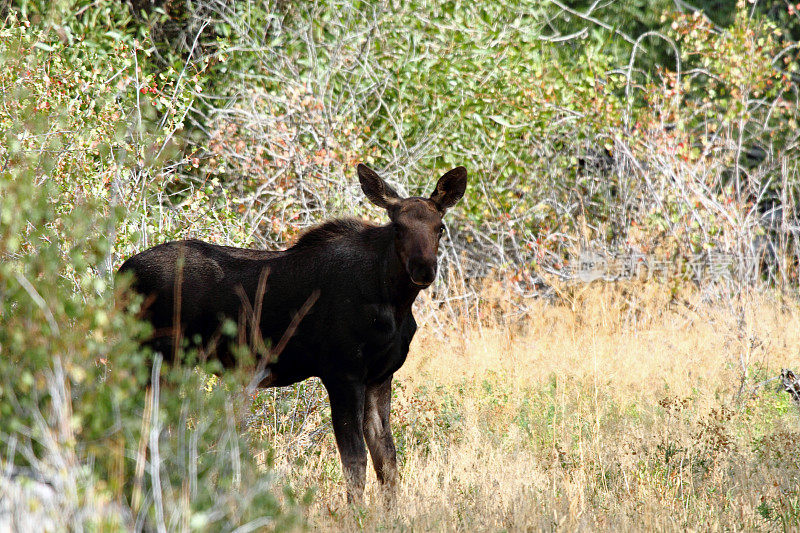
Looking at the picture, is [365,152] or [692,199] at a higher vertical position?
[365,152]

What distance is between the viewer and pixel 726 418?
7.33 meters

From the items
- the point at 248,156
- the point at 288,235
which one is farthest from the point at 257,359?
the point at 248,156

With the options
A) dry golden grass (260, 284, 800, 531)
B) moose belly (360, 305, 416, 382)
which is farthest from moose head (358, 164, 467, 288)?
dry golden grass (260, 284, 800, 531)

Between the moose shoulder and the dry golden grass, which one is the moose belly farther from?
the dry golden grass

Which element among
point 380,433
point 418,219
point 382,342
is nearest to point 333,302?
point 382,342

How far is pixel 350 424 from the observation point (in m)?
6.30

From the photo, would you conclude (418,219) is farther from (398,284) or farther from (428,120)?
(428,120)

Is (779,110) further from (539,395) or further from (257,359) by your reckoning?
(257,359)

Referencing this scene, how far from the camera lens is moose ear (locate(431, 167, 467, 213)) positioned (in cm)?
675

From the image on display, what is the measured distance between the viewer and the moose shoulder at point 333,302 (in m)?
6.33

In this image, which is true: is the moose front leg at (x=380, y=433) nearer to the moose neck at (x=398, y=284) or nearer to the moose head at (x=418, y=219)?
the moose neck at (x=398, y=284)

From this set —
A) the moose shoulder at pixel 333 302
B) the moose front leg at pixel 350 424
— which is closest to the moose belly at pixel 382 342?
the moose shoulder at pixel 333 302

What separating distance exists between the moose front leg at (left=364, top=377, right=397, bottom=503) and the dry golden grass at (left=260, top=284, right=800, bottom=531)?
16 cm

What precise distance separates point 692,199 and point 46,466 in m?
9.25
